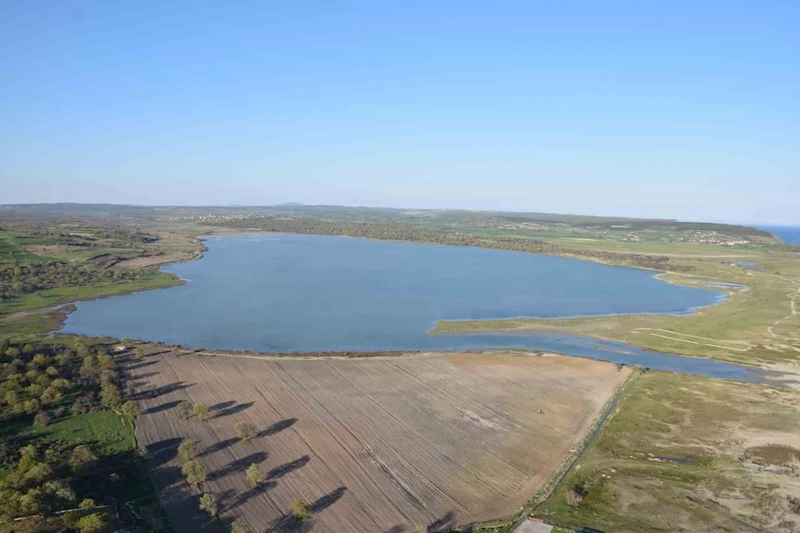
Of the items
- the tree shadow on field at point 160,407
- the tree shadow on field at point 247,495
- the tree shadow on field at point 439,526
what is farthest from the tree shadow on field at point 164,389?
the tree shadow on field at point 439,526

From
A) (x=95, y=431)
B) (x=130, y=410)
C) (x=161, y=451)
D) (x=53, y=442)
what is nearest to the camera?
(x=161, y=451)

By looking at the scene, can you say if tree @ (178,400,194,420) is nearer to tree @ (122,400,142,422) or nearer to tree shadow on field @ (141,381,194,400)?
tree @ (122,400,142,422)

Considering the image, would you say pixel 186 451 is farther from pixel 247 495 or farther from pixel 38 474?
pixel 38 474

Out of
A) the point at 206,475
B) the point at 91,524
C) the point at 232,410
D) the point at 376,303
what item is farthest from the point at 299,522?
the point at 376,303

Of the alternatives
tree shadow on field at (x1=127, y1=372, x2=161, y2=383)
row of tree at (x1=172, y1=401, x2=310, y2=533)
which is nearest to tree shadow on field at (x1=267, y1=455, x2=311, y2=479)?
row of tree at (x1=172, y1=401, x2=310, y2=533)

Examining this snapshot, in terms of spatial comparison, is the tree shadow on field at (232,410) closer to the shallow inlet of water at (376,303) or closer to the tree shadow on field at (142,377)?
the tree shadow on field at (142,377)

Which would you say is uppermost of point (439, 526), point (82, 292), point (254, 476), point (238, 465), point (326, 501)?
point (82, 292)
